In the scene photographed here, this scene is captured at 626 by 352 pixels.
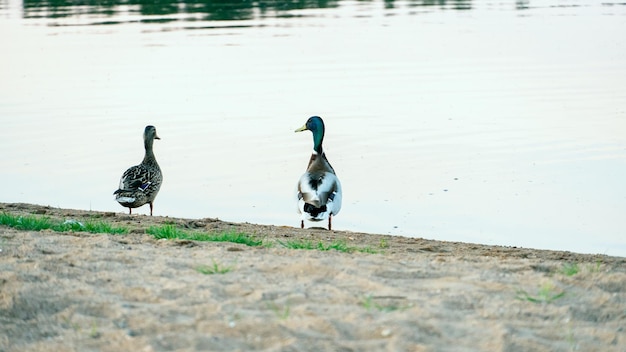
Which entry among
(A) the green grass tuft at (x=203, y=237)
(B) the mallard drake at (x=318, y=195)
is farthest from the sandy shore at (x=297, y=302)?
(B) the mallard drake at (x=318, y=195)

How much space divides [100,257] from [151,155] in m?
6.36

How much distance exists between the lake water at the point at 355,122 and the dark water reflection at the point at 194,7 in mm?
8595

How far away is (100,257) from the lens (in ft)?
22.8

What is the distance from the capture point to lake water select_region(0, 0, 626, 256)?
1283 cm

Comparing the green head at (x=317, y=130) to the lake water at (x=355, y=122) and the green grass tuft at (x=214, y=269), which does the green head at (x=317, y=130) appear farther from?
the green grass tuft at (x=214, y=269)

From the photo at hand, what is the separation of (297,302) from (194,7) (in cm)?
4596

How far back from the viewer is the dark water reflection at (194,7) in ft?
151


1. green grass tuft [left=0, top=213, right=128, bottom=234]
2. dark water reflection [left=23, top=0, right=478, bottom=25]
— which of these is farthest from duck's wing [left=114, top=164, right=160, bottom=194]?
dark water reflection [left=23, top=0, right=478, bottom=25]

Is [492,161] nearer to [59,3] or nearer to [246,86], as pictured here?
[246,86]

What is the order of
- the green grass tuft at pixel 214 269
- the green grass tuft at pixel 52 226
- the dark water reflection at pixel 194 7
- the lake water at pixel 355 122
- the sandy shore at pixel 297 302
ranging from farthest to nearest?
the dark water reflection at pixel 194 7
the lake water at pixel 355 122
the green grass tuft at pixel 52 226
the green grass tuft at pixel 214 269
the sandy shore at pixel 297 302

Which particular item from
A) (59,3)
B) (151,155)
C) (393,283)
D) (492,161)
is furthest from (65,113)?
(59,3)

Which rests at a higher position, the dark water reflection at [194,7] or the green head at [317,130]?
the dark water reflection at [194,7]

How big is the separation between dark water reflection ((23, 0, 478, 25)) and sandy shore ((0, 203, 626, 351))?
37.0m

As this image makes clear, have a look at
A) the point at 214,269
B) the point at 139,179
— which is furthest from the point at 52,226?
the point at 139,179
